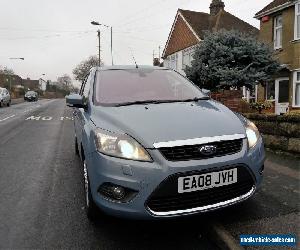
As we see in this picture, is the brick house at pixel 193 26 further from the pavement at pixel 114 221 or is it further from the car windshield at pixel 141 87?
the pavement at pixel 114 221

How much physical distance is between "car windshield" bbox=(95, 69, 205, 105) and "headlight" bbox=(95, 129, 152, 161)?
889 mm

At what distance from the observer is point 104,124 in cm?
362

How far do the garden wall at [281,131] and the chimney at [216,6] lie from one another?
2955 centimetres

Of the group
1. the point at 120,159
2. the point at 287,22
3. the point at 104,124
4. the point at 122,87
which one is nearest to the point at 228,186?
the point at 120,159

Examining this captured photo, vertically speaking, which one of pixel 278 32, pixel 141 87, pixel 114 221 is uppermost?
pixel 278 32

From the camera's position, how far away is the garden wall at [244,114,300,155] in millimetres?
6422

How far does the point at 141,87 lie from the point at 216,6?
32.9m

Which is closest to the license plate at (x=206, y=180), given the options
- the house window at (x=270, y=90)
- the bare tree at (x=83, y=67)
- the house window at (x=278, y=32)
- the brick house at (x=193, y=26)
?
the house window at (x=270, y=90)

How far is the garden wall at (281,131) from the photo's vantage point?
21.1 feet

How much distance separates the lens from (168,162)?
3090 mm

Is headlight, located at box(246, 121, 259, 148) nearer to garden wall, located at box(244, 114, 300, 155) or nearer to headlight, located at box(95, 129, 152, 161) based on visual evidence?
headlight, located at box(95, 129, 152, 161)

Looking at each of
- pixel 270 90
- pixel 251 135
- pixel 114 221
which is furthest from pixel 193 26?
pixel 114 221

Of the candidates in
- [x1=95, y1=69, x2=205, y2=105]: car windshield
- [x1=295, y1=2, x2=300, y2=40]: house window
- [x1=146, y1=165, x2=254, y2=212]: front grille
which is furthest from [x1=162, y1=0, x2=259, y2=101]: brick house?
[x1=146, y1=165, x2=254, y2=212]: front grille

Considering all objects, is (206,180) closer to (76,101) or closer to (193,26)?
(76,101)
